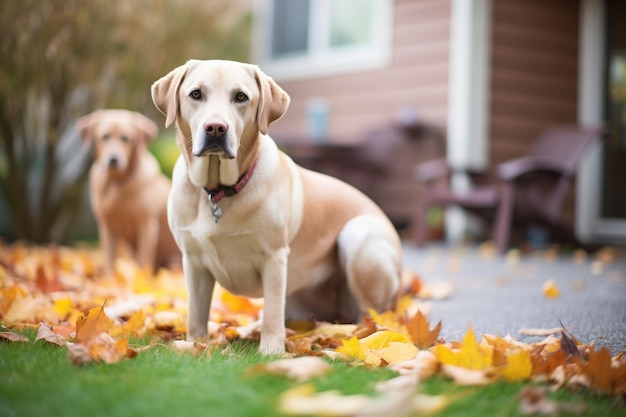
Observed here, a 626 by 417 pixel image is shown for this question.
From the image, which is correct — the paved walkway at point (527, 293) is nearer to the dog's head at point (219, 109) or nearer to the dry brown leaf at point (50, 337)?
the dog's head at point (219, 109)

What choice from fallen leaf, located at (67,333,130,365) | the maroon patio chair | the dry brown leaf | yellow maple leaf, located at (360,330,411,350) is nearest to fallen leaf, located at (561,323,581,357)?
yellow maple leaf, located at (360,330,411,350)

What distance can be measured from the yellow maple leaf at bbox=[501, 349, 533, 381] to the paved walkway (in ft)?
2.10

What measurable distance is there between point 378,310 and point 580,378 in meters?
1.20

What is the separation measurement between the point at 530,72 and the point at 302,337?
6.80 metres

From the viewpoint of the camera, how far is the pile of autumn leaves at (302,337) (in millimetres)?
1803

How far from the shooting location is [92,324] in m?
2.07

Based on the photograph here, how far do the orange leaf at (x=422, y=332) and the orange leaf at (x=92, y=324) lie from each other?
106cm

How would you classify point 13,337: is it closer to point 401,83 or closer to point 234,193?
point 234,193

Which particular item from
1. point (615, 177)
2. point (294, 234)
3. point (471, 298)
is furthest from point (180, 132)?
point (615, 177)

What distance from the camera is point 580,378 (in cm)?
176

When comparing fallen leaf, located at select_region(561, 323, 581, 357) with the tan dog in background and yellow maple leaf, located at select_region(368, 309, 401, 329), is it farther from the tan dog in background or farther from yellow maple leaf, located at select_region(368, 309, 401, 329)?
the tan dog in background

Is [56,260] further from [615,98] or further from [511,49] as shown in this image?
[615,98]

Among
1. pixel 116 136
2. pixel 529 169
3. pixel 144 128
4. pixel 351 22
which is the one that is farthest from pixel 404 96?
pixel 116 136

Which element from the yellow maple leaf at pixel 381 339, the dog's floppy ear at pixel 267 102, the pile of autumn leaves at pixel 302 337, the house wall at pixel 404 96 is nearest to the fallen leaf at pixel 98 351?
the pile of autumn leaves at pixel 302 337
